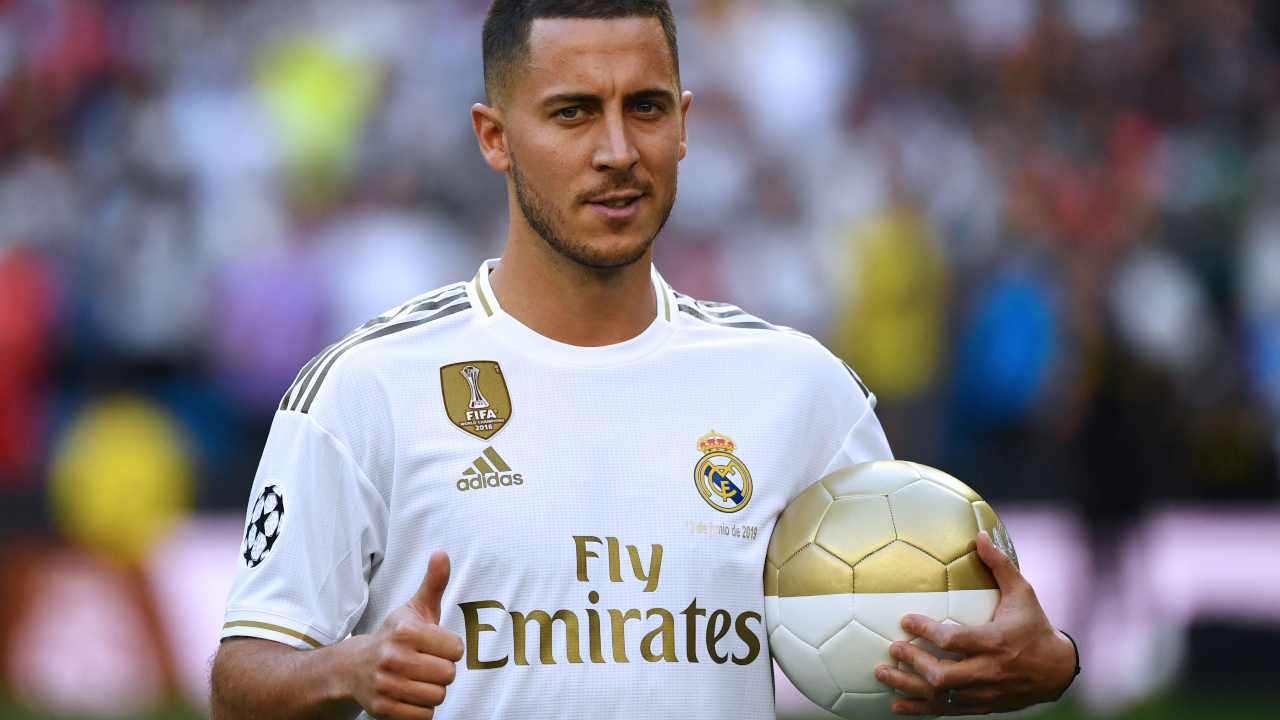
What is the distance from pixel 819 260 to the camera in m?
12.5

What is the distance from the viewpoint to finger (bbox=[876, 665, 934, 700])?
3.58m

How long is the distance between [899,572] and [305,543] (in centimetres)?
119

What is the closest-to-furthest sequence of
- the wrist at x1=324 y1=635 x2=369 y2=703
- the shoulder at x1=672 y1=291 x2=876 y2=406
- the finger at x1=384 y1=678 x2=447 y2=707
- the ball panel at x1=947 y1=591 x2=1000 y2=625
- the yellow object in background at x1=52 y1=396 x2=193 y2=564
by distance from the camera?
the finger at x1=384 y1=678 x2=447 y2=707 → the wrist at x1=324 y1=635 x2=369 y2=703 → the ball panel at x1=947 y1=591 x2=1000 y2=625 → the shoulder at x1=672 y1=291 x2=876 y2=406 → the yellow object in background at x1=52 y1=396 x2=193 y2=564

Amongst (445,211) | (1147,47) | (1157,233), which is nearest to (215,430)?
(445,211)

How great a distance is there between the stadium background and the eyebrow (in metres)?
6.31

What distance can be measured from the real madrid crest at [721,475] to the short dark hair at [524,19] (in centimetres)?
79

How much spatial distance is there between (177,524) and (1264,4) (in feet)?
31.1

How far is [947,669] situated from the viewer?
3539mm

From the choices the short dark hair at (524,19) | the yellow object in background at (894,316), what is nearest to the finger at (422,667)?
the short dark hair at (524,19)

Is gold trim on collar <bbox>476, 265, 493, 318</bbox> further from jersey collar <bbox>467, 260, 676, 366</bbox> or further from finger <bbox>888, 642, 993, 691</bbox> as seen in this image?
finger <bbox>888, 642, 993, 691</bbox>

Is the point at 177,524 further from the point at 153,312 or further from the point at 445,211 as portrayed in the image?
the point at 445,211

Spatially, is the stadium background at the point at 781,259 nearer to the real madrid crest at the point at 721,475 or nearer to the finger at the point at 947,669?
the real madrid crest at the point at 721,475

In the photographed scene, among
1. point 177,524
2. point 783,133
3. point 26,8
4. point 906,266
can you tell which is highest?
point 26,8

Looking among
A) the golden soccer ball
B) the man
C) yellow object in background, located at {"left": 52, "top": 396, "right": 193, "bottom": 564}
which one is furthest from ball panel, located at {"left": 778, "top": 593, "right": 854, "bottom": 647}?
yellow object in background, located at {"left": 52, "top": 396, "right": 193, "bottom": 564}
